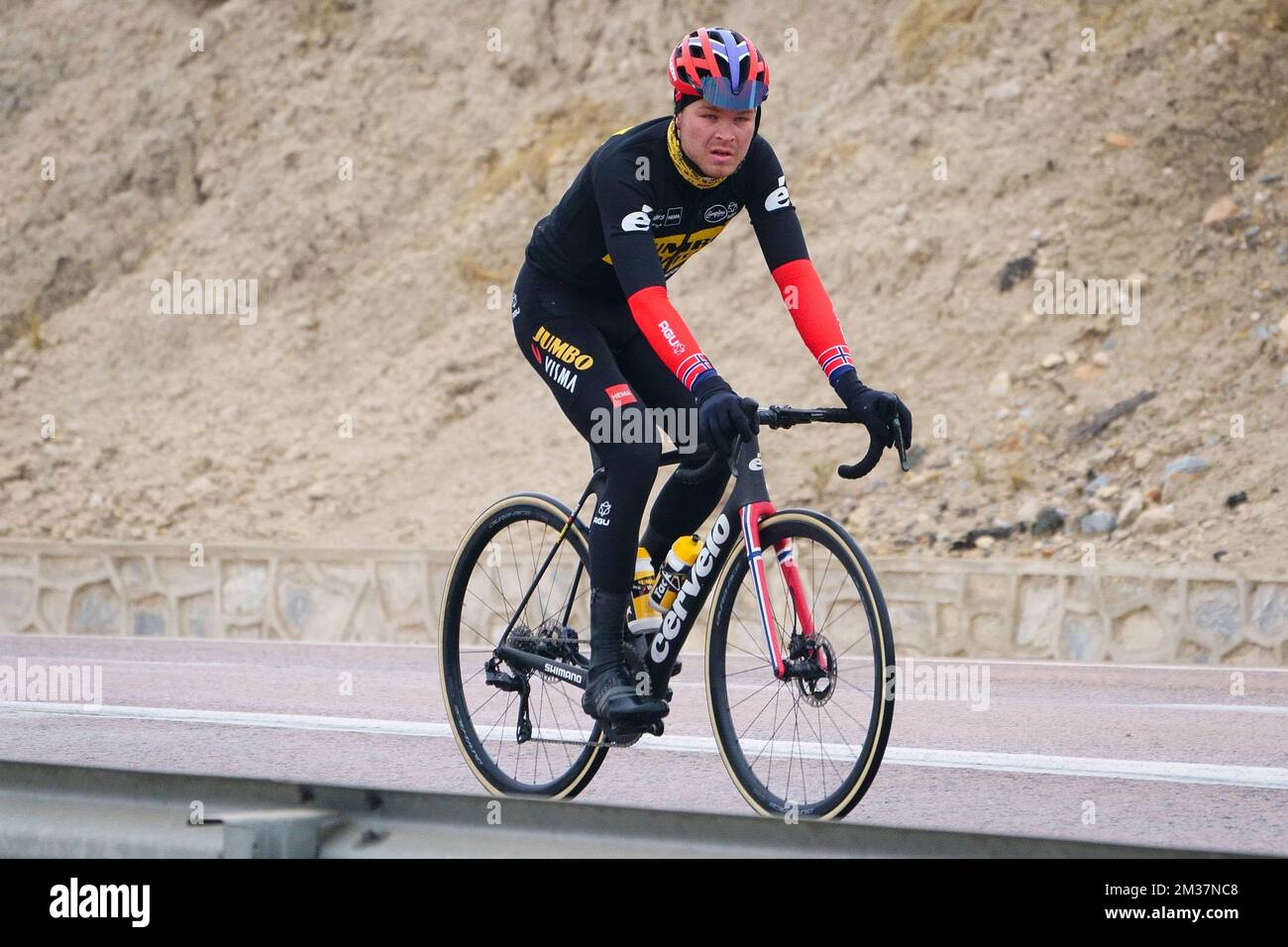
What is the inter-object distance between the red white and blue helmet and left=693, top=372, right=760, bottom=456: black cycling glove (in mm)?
852

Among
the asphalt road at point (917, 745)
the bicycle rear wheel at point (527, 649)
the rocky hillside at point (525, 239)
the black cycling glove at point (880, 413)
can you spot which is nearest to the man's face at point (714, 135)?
the black cycling glove at point (880, 413)

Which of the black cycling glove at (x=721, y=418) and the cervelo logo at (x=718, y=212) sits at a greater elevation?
the cervelo logo at (x=718, y=212)

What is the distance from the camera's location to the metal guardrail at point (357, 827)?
303 centimetres

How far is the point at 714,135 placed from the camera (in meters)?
4.82

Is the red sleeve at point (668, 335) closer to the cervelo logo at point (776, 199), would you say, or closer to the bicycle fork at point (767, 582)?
the bicycle fork at point (767, 582)

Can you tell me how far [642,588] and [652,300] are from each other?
3.23 ft

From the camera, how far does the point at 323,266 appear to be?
72.2ft

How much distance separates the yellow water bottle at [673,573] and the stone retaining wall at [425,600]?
312 inches

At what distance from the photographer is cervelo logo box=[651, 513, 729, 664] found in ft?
15.9

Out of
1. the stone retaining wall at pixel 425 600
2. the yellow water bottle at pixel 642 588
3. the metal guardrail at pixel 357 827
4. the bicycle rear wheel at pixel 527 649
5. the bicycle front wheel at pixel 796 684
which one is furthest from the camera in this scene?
the stone retaining wall at pixel 425 600

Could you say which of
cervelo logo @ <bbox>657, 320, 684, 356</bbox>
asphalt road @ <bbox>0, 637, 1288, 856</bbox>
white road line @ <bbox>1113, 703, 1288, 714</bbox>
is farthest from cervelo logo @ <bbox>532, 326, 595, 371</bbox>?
white road line @ <bbox>1113, 703, 1288, 714</bbox>

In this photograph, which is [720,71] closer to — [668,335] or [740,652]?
[668,335]
